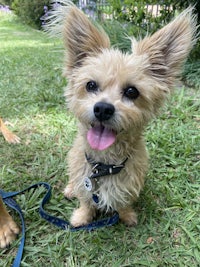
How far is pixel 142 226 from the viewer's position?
8.33 feet

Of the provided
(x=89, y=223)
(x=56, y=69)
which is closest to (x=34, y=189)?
(x=89, y=223)

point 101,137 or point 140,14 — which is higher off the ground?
point 140,14

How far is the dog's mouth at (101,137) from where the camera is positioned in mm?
1944

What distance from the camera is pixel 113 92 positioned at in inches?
78.1

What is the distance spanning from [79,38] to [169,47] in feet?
2.10

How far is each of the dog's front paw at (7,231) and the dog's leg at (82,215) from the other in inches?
18.6

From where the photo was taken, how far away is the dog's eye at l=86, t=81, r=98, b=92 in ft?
6.66

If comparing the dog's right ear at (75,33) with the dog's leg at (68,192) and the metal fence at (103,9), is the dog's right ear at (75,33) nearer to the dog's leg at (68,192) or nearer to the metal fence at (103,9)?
the dog's leg at (68,192)

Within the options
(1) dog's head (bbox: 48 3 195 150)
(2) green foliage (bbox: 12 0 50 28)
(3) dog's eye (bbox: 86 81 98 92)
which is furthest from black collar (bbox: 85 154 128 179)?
(2) green foliage (bbox: 12 0 50 28)

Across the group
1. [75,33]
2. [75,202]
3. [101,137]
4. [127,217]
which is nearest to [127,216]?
[127,217]

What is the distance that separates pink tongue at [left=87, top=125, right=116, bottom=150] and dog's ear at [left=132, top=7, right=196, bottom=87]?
0.55m

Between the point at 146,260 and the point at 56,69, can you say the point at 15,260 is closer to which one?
the point at 146,260

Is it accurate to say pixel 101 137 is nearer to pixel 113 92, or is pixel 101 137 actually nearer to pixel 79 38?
pixel 113 92

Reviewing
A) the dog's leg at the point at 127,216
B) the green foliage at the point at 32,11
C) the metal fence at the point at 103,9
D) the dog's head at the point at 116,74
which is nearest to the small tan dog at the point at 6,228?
the dog's leg at the point at 127,216
